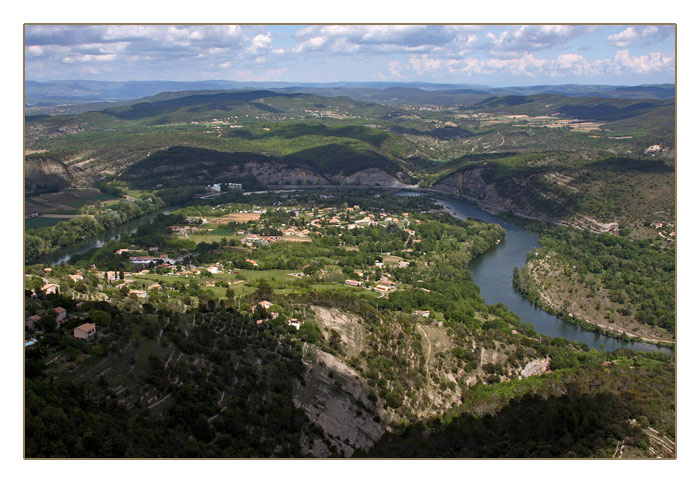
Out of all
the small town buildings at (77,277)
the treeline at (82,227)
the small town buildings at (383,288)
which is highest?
the treeline at (82,227)

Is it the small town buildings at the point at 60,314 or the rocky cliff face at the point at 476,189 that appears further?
the rocky cliff face at the point at 476,189

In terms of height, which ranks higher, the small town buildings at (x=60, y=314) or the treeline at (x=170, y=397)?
the small town buildings at (x=60, y=314)

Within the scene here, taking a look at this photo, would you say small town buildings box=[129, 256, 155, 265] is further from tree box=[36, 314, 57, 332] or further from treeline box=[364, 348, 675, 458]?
treeline box=[364, 348, 675, 458]

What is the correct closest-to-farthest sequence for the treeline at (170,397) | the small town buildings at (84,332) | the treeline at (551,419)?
the treeline at (170,397)
the treeline at (551,419)
the small town buildings at (84,332)

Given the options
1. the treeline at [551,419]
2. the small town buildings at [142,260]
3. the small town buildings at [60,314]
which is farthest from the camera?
the small town buildings at [142,260]

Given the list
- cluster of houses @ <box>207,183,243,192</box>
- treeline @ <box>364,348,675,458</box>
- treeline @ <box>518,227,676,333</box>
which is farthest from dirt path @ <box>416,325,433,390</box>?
cluster of houses @ <box>207,183,243,192</box>

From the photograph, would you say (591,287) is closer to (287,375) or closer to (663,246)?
(663,246)

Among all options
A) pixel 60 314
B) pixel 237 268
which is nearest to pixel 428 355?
pixel 60 314

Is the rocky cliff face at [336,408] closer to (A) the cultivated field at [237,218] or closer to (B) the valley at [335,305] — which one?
(B) the valley at [335,305]

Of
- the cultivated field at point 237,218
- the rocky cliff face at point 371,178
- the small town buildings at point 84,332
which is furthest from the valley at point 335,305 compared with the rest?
the cultivated field at point 237,218
